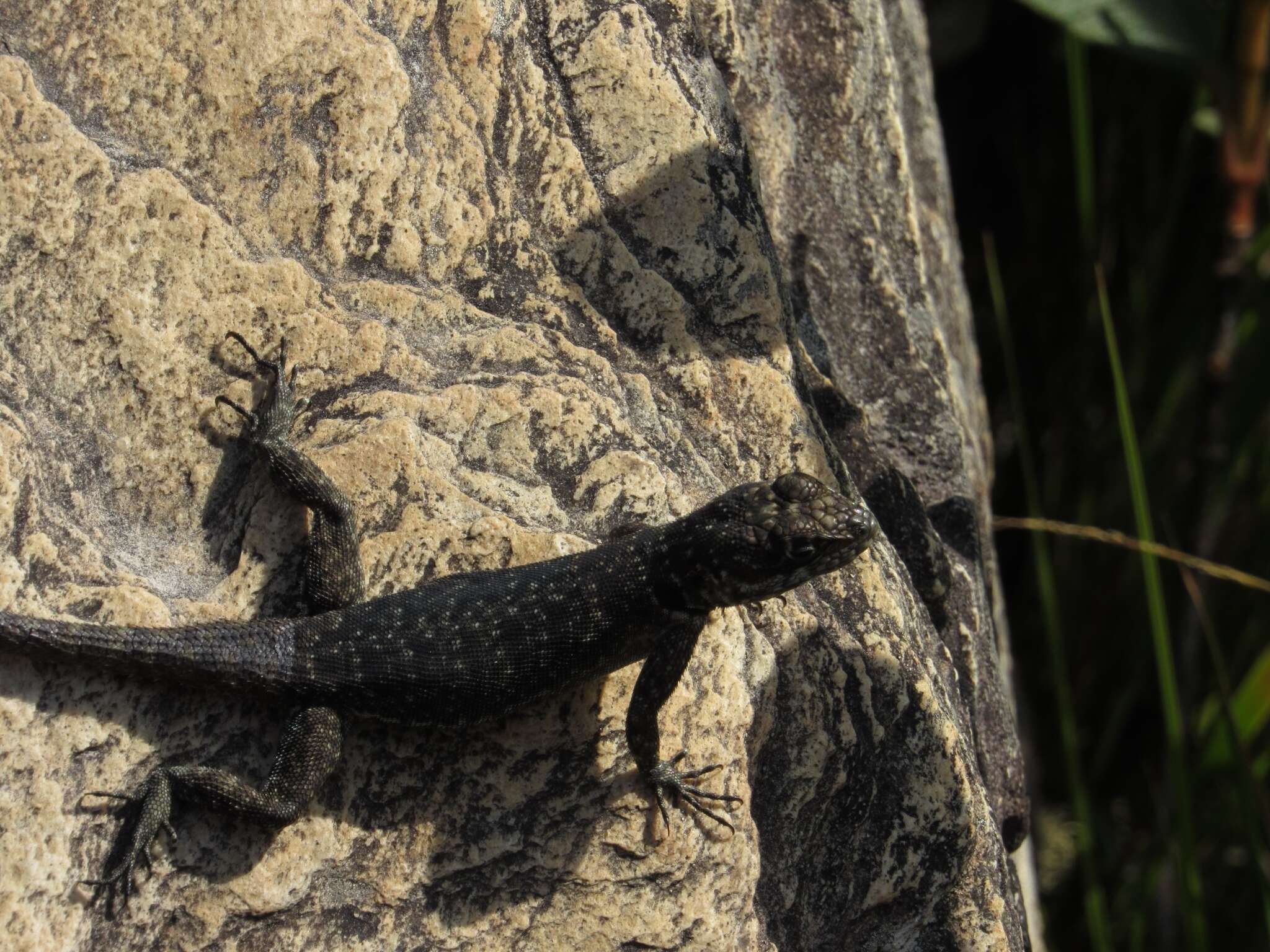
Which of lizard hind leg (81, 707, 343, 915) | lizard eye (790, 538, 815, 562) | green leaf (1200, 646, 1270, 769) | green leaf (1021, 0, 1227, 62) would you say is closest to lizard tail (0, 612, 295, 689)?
lizard hind leg (81, 707, 343, 915)

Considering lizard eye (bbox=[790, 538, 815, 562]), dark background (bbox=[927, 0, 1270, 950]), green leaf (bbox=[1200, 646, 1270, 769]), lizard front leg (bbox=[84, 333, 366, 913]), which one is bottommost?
lizard front leg (bbox=[84, 333, 366, 913])

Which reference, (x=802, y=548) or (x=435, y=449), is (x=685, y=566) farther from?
(x=435, y=449)

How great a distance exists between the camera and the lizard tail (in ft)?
13.9

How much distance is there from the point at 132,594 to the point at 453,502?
1.16 meters

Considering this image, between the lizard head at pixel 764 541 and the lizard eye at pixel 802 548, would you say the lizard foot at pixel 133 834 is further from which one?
the lizard eye at pixel 802 548

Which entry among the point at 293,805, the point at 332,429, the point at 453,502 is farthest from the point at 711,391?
the point at 293,805

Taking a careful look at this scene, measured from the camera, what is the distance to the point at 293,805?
4.27 metres

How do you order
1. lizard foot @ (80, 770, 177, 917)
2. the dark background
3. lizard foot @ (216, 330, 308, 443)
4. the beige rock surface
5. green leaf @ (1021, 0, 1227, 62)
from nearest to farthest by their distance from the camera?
lizard foot @ (80, 770, 177, 917)
the beige rock surface
lizard foot @ (216, 330, 308, 443)
green leaf @ (1021, 0, 1227, 62)
the dark background

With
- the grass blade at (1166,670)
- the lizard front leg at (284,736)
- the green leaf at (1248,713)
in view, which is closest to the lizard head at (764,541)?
the lizard front leg at (284,736)

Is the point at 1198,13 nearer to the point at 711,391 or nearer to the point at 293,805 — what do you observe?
the point at 711,391

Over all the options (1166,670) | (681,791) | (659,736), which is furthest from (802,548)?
(1166,670)

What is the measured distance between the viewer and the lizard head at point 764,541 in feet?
14.7

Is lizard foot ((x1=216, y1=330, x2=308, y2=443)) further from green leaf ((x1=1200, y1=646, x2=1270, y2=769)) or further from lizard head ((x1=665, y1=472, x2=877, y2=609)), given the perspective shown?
green leaf ((x1=1200, y1=646, x2=1270, y2=769))

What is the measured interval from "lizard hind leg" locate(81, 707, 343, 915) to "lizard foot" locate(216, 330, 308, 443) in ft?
3.74
